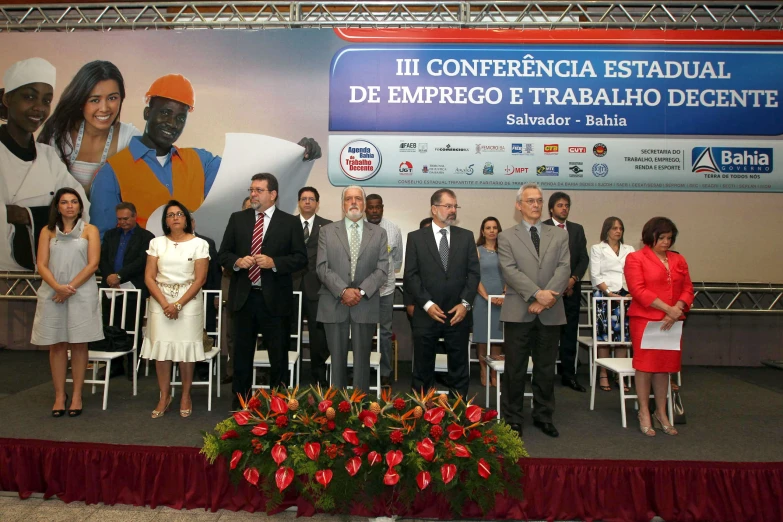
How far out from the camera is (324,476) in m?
2.08

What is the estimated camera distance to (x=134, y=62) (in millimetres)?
5453

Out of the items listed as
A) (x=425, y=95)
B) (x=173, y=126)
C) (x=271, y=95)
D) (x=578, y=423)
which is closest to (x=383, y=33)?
(x=425, y=95)

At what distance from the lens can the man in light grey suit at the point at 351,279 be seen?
10.7 feet

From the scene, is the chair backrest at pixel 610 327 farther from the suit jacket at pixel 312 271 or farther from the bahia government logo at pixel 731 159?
the suit jacket at pixel 312 271

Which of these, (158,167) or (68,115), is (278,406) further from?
(68,115)

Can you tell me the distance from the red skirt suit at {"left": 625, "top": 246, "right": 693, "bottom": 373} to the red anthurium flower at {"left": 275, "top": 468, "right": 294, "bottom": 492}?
228cm

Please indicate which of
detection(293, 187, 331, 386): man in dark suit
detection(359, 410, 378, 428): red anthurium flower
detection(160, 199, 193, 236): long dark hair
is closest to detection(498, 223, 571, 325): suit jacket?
detection(359, 410, 378, 428): red anthurium flower

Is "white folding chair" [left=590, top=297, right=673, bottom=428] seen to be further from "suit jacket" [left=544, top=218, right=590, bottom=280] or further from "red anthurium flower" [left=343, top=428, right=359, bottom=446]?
"red anthurium flower" [left=343, top=428, right=359, bottom=446]

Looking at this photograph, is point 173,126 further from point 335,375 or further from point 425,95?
point 335,375

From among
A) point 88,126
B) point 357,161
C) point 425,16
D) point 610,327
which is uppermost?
point 425,16

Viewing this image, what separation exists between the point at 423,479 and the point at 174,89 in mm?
4799

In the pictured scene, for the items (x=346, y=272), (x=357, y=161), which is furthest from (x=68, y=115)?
(x=346, y=272)

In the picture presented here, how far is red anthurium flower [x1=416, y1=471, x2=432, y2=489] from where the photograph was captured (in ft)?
6.69

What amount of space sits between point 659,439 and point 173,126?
4.98 meters
